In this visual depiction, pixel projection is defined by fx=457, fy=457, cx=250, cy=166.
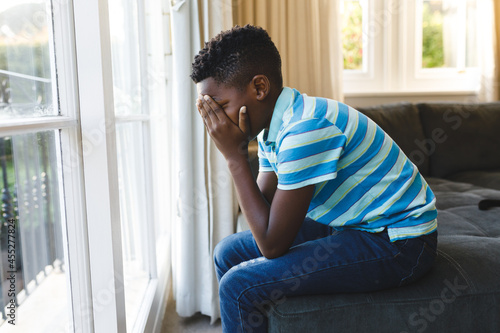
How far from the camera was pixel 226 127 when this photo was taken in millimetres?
985

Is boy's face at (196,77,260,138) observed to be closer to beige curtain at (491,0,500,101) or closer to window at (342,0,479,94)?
window at (342,0,479,94)

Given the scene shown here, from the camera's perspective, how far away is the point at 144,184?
1.74 meters

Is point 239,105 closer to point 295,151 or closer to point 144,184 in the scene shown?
point 295,151

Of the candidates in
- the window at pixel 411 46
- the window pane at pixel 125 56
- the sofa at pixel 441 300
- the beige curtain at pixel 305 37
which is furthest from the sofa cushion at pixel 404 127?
the window pane at pixel 125 56

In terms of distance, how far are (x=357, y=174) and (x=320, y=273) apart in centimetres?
23

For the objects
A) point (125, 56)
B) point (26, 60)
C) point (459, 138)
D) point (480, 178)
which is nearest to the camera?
point (26, 60)

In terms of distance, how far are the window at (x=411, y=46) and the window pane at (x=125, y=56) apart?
63.4 inches

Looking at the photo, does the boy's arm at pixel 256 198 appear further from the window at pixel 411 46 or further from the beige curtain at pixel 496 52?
the beige curtain at pixel 496 52

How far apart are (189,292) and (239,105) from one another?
1032 mm

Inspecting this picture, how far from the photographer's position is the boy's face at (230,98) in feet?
3.22

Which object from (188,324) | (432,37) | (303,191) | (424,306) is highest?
(432,37)

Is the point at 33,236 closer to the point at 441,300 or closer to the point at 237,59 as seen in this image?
the point at 237,59

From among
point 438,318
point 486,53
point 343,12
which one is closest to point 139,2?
point 438,318

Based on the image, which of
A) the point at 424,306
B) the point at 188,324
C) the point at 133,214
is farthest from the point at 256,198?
the point at 188,324
